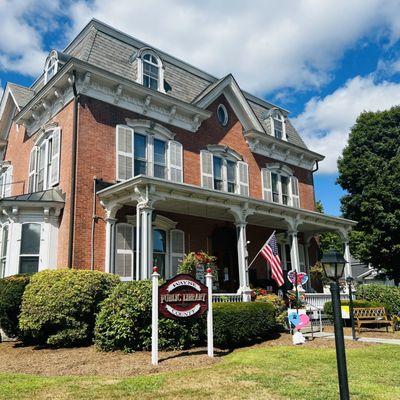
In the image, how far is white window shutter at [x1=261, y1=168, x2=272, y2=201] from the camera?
19859mm

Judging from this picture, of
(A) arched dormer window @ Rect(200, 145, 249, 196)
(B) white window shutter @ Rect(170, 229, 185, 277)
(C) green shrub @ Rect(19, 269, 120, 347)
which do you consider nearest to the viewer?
(C) green shrub @ Rect(19, 269, 120, 347)

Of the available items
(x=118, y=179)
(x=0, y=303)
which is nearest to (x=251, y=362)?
(x=0, y=303)

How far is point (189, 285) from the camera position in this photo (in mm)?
9312

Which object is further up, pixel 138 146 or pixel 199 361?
pixel 138 146

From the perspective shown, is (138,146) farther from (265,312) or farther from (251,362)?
(251,362)

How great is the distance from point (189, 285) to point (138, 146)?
7616 millimetres

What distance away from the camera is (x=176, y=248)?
1561 centimetres

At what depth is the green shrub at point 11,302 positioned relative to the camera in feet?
35.0

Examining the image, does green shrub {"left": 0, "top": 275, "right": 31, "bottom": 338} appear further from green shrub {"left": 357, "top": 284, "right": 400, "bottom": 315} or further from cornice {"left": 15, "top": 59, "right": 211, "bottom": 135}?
green shrub {"left": 357, "top": 284, "right": 400, "bottom": 315}

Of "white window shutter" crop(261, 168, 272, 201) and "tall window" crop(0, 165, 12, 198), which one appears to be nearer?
"tall window" crop(0, 165, 12, 198)

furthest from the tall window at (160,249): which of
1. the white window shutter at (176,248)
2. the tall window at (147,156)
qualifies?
the tall window at (147,156)

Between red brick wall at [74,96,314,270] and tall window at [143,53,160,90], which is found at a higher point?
tall window at [143,53,160,90]

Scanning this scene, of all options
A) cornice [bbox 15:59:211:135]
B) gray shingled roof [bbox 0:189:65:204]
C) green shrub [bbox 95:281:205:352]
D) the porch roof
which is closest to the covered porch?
the porch roof

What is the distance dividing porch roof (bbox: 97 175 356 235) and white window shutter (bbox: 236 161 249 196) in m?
1.54
